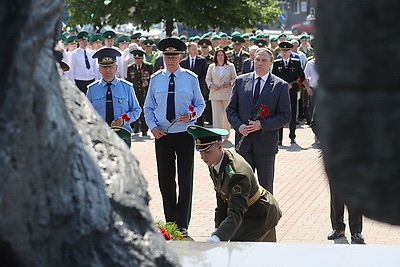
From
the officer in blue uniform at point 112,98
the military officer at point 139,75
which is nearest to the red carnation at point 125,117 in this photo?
the officer in blue uniform at point 112,98

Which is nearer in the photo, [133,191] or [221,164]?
[133,191]

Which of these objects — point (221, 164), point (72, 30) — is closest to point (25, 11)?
point (221, 164)

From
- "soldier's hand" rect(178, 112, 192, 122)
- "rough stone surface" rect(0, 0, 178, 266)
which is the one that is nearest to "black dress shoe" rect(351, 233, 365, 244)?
"soldier's hand" rect(178, 112, 192, 122)

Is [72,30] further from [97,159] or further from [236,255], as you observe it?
[97,159]

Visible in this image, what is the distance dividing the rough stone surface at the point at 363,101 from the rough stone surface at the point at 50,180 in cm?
72

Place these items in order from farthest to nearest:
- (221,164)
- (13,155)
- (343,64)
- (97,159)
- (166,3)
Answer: (166,3) < (221,164) < (97,159) < (13,155) < (343,64)

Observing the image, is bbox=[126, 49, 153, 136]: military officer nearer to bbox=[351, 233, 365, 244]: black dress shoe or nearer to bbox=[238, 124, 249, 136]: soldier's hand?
bbox=[238, 124, 249, 136]: soldier's hand

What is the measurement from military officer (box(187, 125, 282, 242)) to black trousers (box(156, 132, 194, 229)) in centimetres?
136

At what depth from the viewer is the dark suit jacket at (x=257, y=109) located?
8133mm

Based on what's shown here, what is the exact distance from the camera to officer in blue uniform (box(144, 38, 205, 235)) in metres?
8.00

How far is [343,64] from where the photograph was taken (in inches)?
39.0

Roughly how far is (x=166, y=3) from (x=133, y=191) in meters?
22.7

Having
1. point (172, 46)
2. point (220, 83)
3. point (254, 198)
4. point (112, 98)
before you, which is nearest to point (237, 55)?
point (220, 83)

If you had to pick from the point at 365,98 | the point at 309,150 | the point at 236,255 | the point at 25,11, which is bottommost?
the point at 309,150
